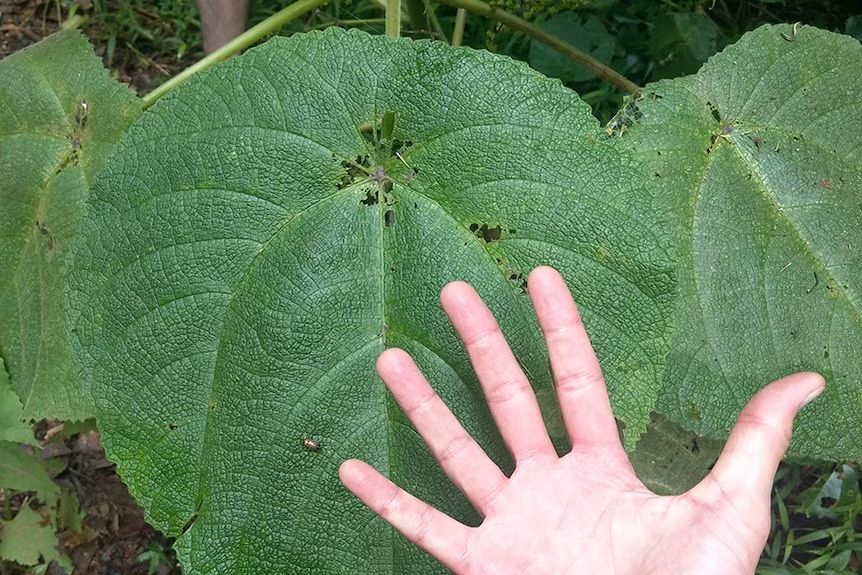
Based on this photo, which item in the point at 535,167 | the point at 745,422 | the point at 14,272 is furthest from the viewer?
the point at 14,272

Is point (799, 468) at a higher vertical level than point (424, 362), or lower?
lower

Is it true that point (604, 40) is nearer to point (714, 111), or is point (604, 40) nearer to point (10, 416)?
point (714, 111)

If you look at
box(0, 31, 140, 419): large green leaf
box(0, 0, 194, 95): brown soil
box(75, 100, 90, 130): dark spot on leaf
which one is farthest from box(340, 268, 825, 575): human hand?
box(0, 0, 194, 95): brown soil

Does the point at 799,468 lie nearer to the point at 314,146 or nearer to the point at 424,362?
the point at 424,362

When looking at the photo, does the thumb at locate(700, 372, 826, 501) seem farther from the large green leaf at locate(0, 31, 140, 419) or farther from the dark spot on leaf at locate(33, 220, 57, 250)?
the dark spot on leaf at locate(33, 220, 57, 250)

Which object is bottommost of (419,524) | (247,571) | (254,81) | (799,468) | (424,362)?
(799,468)

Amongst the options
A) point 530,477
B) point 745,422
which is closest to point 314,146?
point 530,477
